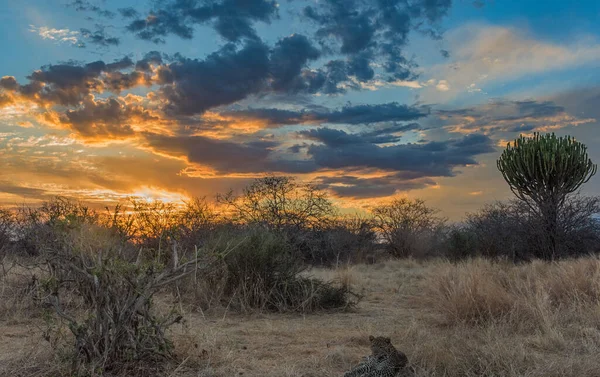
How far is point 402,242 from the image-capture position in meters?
26.8

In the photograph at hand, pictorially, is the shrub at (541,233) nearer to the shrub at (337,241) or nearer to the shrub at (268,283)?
the shrub at (337,241)

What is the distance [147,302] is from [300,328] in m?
2.99

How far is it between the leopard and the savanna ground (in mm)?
234

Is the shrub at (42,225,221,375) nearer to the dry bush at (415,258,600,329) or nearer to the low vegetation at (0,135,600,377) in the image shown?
the low vegetation at (0,135,600,377)

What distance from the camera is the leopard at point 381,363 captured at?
14.4ft

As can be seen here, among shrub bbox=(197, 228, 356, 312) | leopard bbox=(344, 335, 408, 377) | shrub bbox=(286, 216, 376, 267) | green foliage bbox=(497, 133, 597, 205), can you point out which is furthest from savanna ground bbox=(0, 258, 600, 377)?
shrub bbox=(286, 216, 376, 267)

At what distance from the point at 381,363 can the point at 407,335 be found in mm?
1849

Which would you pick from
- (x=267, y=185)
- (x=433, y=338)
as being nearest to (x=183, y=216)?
(x=433, y=338)

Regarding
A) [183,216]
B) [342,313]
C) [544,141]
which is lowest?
[342,313]

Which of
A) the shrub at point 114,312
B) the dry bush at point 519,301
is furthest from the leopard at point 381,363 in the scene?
the dry bush at point 519,301

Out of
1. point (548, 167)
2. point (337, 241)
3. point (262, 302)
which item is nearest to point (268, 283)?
point (262, 302)

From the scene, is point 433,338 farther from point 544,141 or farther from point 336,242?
point 336,242

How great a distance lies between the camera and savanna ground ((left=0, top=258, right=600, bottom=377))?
4.86m

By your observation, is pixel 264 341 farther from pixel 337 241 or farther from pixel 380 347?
pixel 337 241
